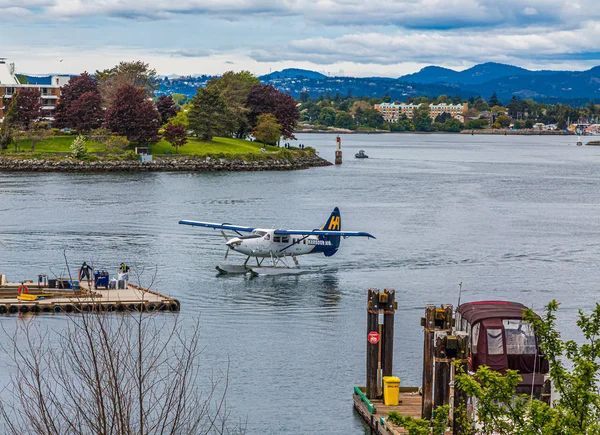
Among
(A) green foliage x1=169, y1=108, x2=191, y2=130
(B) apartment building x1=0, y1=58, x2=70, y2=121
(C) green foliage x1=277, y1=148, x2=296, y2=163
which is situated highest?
(B) apartment building x1=0, y1=58, x2=70, y2=121

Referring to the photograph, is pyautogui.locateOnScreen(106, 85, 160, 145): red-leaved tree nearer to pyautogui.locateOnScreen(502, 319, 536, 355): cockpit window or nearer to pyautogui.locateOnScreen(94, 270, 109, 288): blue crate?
pyautogui.locateOnScreen(94, 270, 109, 288): blue crate

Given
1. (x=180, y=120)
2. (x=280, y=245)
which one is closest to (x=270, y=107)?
(x=180, y=120)

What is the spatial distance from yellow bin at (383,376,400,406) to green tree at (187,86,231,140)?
10387 cm

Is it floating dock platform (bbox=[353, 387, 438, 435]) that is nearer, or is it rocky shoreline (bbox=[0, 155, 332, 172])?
floating dock platform (bbox=[353, 387, 438, 435])

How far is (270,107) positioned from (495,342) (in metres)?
120

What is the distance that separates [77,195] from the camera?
83.1m

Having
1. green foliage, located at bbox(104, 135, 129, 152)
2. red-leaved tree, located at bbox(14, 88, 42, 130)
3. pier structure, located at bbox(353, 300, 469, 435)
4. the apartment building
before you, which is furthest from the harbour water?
the apartment building

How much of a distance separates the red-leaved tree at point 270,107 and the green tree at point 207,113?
10.7 metres

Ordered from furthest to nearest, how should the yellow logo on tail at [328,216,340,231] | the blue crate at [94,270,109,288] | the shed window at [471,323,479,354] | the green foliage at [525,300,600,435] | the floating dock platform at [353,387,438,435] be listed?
the yellow logo on tail at [328,216,340,231] < the blue crate at [94,270,109,288] < the floating dock platform at [353,387,438,435] < the shed window at [471,323,479,354] < the green foliage at [525,300,600,435]

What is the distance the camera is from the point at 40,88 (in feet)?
456

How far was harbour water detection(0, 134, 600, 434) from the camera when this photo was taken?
1185 inches

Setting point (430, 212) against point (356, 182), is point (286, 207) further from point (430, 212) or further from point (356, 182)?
point (356, 182)

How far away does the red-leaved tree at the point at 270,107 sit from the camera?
459 feet

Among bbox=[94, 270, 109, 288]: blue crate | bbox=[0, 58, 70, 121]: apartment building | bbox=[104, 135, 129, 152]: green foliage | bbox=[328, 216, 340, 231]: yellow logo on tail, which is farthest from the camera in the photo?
bbox=[0, 58, 70, 121]: apartment building
